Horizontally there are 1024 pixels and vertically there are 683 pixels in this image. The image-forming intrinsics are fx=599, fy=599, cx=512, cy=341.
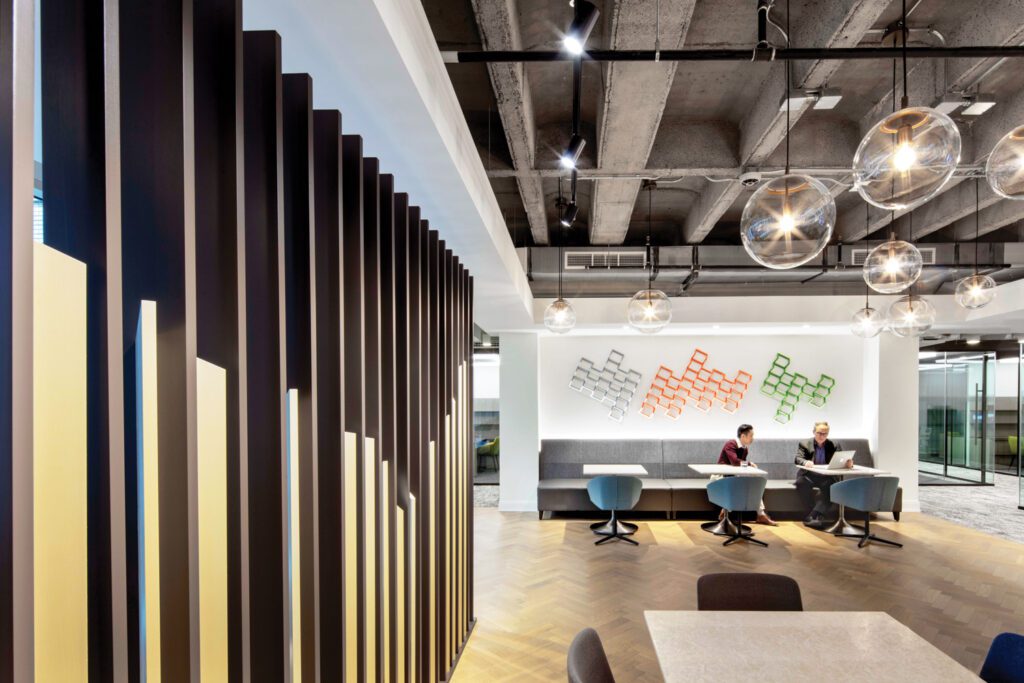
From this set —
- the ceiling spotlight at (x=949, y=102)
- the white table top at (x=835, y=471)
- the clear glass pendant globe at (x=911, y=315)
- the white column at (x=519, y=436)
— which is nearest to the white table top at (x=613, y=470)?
the white column at (x=519, y=436)

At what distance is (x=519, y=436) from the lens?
8.95 metres

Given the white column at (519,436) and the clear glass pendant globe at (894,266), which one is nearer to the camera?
the clear glass pendant globe at (894,266)

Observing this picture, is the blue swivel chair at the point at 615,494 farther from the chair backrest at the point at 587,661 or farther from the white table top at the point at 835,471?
the chair backrest at the point at 587,661

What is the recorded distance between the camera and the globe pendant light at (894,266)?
3.65 meters

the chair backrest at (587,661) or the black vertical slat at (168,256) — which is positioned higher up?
the black vertical slat at (168,256)

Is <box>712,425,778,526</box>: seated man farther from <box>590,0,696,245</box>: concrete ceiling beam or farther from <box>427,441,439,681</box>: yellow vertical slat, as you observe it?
<box>427,441,439,681</box>: yellow vertical slat

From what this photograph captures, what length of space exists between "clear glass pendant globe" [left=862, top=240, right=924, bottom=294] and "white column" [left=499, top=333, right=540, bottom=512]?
5590 millimetres

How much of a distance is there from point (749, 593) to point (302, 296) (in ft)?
7.87

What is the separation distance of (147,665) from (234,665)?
10.2 inches

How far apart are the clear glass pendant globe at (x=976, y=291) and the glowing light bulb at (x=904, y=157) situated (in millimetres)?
3793

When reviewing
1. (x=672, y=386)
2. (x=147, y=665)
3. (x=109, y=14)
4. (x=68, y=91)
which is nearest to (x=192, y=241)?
(x=68, y=91)

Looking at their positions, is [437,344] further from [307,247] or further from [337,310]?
[307,247]

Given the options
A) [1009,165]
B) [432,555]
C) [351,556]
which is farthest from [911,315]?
[351,556]

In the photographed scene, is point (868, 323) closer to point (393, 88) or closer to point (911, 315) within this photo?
point (911, 315)
